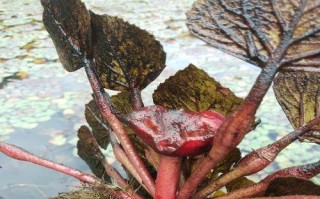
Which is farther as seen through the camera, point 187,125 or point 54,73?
point 54,73

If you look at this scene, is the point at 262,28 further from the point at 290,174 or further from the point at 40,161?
the point at 40,161

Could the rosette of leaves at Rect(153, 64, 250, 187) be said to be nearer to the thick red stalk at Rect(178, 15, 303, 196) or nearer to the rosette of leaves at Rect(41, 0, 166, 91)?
the rosette of leaves at Rect(41, 0, 166, 91)

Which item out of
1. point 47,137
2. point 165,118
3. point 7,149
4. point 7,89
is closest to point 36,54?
point 7,89

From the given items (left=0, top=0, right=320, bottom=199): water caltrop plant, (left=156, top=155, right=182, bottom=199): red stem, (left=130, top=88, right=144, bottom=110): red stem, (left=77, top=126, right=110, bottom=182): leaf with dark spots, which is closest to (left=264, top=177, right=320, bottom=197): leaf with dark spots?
(left=0, top=0, right=320, bottom=199): water caltrop plant

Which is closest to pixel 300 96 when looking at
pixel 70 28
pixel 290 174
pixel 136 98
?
pixel 290 174

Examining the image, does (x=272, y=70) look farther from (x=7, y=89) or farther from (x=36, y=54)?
(x=36, y=54)

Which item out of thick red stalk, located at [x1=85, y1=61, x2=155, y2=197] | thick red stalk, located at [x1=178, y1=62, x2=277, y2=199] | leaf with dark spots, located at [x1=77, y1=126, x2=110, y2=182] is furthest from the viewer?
leaf with dark spots, located at [x1=77, y1=126, x2=110, y2=182]
